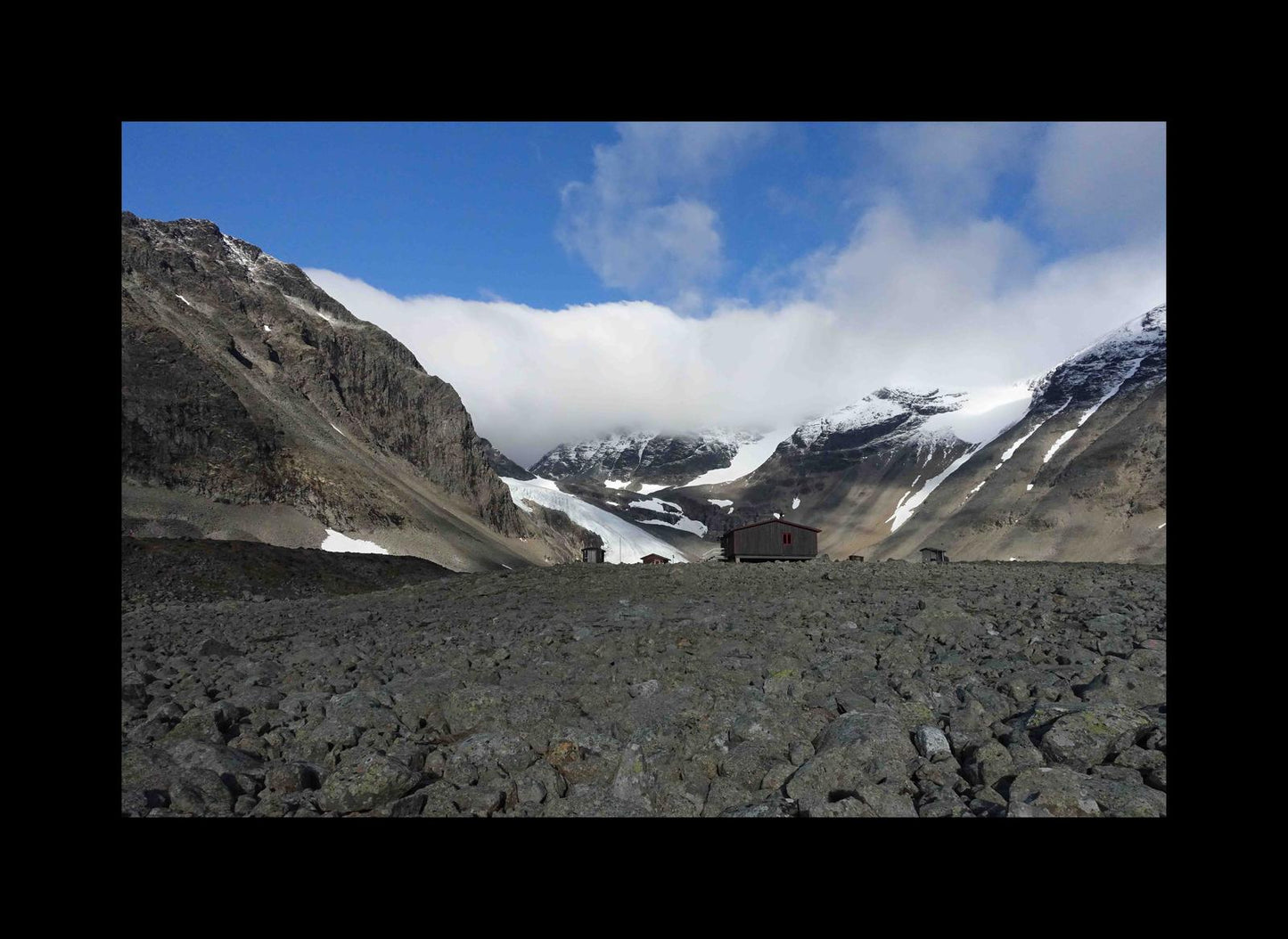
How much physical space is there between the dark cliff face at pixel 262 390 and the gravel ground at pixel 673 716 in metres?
57.3

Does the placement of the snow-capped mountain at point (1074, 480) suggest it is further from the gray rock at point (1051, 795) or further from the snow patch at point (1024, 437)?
the gray rock at point (1051, 795)

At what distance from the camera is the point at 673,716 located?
6.84 meters

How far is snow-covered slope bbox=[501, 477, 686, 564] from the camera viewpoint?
6427 inches

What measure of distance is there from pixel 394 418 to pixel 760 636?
107 meters

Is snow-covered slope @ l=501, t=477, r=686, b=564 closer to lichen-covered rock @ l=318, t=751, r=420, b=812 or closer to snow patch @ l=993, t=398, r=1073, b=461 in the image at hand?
snow patch @ l=993, t=398, r=1073, b=461

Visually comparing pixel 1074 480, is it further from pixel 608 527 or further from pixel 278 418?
pixel 278 418

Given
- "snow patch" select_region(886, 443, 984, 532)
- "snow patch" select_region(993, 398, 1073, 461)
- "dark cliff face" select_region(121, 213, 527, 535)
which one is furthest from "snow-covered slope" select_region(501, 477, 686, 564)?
"snow patch" select_region(993, 398, 1073, 461)

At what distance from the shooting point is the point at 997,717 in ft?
21.9

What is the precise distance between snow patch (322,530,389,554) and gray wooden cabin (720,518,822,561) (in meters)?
35.1

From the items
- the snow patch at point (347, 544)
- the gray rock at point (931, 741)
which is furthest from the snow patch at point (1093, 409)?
the gray rock at point (931, 741)

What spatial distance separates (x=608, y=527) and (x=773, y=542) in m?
116
